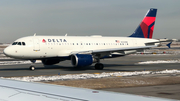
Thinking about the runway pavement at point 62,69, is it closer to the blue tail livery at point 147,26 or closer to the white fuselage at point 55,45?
the white fuselage at point 55,45

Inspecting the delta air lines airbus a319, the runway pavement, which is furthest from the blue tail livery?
the runway pavement

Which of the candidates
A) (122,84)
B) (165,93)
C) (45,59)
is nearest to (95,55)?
(45,59)

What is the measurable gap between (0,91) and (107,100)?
6.30 feet

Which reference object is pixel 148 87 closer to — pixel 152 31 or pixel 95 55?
pixel 95 55

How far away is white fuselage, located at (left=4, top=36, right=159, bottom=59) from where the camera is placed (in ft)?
72.5

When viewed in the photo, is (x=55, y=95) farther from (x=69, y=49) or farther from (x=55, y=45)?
(x=69, y=49)

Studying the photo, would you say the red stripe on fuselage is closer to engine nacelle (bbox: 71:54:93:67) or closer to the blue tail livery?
the blue tail livery

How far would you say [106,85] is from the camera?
13.6 meters

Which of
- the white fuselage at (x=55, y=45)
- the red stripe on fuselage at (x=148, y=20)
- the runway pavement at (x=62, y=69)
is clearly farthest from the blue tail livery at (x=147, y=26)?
the runway pavement at (x=62, y=69)

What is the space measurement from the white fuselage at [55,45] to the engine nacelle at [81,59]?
210 centimetres

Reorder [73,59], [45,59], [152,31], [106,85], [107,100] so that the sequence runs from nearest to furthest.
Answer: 1. [107,100]
2. [106,85]
3. [73,59]
4. [45,59]
5. [152,31]

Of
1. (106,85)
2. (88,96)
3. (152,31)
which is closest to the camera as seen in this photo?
(88,96)

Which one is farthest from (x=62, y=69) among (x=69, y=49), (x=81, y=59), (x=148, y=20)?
(x=148, y=20)

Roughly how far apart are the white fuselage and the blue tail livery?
372 centimetres
